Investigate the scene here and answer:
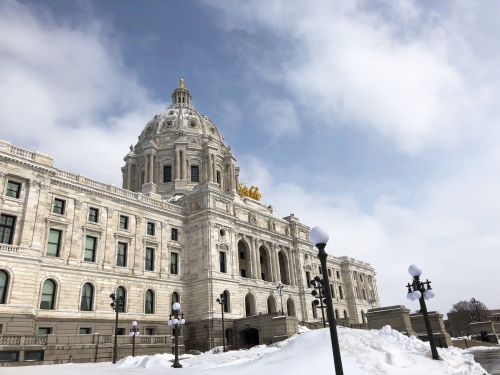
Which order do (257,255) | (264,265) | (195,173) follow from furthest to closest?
(195,173) < (264,265) < (257,255)

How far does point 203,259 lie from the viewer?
137 ft

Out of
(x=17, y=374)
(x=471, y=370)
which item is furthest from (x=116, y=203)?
(x=471, y=370)

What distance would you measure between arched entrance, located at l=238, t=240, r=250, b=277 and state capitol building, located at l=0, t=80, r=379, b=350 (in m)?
0.19

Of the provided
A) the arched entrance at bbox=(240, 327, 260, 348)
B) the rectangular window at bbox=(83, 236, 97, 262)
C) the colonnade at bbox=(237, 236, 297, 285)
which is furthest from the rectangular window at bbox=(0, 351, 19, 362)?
the colonnade at bbox=(237, 236, 297, 285)

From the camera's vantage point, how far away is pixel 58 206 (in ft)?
111

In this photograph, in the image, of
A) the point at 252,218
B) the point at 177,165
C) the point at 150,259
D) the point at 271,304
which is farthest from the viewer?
the point at 177,165

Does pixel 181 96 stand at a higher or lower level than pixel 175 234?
higher

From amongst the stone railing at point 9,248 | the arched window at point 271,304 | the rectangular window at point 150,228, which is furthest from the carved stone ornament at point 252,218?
the stone railing at point 9,248

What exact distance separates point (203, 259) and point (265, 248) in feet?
40.8

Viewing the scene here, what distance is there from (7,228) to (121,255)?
35.1 feet

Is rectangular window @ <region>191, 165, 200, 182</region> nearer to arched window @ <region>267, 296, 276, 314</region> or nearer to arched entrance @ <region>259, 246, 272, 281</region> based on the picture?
arched entrance @ <region>259, 246, 272, 281</region>

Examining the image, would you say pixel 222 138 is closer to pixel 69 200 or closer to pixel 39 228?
pixel 69 200

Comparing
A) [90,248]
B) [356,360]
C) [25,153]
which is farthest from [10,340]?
[356,360]

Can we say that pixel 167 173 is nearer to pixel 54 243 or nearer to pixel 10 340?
pixel 54 243
